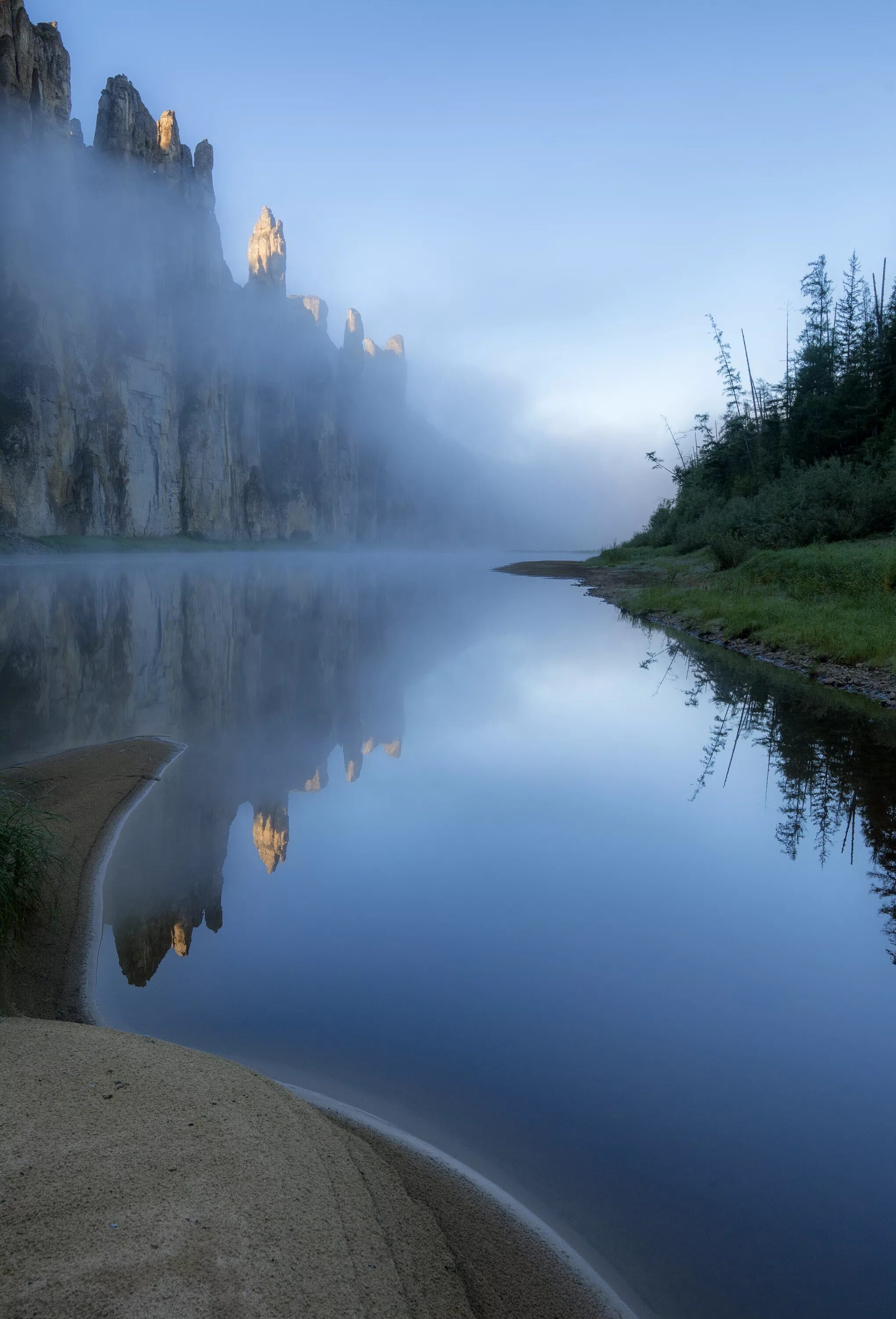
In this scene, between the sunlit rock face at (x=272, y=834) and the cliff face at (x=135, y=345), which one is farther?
the cliff face at (x=135, y=345)

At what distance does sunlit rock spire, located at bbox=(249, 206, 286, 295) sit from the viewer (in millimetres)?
117125

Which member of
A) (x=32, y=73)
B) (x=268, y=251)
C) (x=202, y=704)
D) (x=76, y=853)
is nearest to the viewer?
(x=76, y=853)

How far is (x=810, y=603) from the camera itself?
64.1 feet

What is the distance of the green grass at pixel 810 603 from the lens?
15.5 metres

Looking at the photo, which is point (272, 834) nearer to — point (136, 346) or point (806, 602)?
point (806, 602)

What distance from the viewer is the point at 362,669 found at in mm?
16031

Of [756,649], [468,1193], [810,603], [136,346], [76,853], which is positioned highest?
[136,346]

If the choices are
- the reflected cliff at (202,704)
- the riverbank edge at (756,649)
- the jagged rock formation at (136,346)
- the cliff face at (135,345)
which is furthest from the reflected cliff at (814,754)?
the jagged rock formation at (136,346)

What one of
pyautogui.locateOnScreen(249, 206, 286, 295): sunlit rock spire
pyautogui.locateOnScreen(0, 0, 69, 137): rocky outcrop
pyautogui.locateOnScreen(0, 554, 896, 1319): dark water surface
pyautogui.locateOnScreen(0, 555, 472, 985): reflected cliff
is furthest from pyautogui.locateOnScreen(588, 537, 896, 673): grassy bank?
pyautogui.locateOnScreen(249, 206, 286, 295): sunlit rock spire

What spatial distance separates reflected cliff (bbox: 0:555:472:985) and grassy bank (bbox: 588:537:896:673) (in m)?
7.07

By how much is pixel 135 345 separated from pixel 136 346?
16 cm

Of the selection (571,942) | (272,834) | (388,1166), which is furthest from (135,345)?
(388,1166)

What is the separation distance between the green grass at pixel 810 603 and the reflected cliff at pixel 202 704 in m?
7.15

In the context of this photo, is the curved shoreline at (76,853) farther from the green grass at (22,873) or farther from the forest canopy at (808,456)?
the forest canopy at (808,456)
